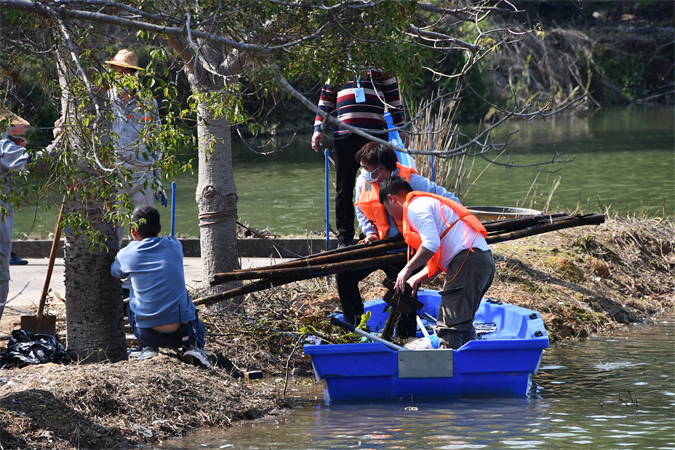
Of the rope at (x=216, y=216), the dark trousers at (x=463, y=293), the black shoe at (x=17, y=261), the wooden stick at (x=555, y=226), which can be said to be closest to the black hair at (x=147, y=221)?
the rope at (x=216, y=216)

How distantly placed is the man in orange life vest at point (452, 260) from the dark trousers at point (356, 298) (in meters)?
0.82

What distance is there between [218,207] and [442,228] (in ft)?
7.82

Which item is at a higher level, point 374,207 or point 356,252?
point 374,207

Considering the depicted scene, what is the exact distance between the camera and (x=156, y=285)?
5.98 m

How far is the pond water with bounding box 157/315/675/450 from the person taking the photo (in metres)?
4.97

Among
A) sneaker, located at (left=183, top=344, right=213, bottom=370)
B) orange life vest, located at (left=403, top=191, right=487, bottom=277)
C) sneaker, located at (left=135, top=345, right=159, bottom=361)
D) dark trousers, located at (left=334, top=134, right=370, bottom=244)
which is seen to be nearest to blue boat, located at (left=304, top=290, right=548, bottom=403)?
orange life vest, located at (left=403, top=191, right=487, bottom=277)

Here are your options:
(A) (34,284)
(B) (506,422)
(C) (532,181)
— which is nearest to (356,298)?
(B) (506,422)

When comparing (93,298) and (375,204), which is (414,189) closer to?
(375,204)

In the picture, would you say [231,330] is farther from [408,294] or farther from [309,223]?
→ [309,223]

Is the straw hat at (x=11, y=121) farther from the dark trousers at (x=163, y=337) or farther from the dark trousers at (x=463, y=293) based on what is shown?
the dark trousers at (x=463, y=293)

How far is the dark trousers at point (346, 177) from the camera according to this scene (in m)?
7.32

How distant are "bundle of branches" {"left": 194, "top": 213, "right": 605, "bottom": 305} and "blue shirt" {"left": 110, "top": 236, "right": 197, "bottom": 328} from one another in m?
0.50

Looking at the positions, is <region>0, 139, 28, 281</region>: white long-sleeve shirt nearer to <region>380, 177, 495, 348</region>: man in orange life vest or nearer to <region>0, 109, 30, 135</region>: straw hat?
<region>0, 109, 30, 135</region>: straw hat

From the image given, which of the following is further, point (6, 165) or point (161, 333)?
point (6, 165)
